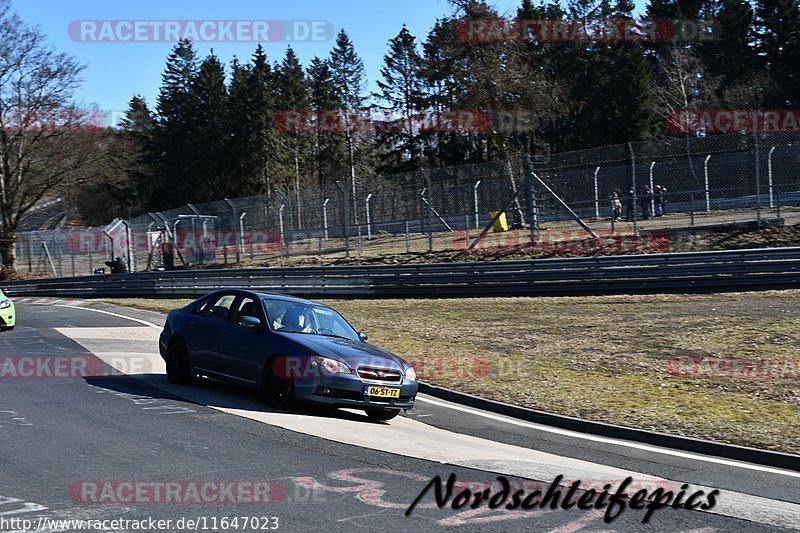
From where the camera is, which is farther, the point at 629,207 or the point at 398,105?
Answer: the point at 398,105

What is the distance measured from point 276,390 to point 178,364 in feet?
7.77

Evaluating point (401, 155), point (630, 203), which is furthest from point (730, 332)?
point (401, 155)

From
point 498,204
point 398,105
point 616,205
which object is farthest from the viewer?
point 398,105

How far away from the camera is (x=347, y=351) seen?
36.4ft

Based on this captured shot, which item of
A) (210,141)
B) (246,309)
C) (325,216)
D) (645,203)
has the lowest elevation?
(246,309)

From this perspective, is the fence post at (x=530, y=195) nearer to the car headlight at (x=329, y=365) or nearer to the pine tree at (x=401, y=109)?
the car headlight at (x=329, y=365)

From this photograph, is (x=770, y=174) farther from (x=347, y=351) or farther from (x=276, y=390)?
(x=276, y=390)

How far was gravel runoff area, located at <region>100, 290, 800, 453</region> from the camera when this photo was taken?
37.5ft

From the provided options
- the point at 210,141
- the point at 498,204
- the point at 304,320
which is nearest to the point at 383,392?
the point at 304,320

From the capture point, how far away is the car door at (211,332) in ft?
39.7

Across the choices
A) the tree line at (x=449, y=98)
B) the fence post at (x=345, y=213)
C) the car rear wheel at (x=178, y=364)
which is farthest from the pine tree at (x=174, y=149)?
the car rear wheel at (x=178, y=364)

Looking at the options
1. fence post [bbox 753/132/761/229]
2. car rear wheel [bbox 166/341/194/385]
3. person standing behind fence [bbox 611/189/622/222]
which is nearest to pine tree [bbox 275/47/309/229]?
person standing behind fence [bbox 611/189/622/222]

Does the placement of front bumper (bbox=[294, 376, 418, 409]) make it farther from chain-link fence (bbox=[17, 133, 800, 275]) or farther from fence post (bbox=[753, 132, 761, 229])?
fence post (bbox=[753, 132, 761, 229])

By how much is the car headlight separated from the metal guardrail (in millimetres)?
13380
